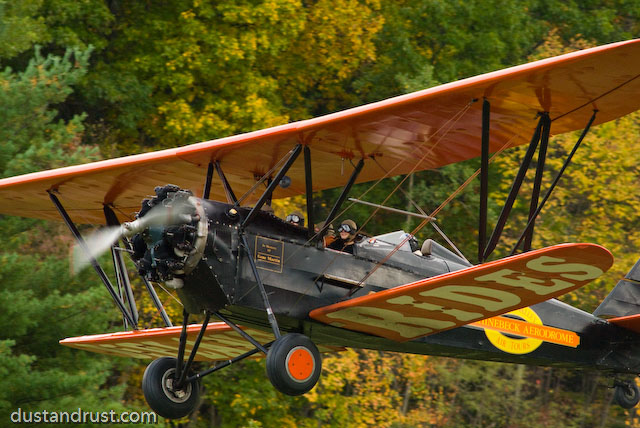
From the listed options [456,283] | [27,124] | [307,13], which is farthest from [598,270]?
[307,13]

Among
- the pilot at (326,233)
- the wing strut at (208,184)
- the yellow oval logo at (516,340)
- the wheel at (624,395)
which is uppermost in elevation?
the wing strut at (208,184)

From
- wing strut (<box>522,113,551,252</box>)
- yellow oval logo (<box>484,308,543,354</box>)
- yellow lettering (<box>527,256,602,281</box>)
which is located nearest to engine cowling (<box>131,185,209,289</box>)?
yellow lettering (<box>527,256,602,281</box>)

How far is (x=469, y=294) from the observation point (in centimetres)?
920

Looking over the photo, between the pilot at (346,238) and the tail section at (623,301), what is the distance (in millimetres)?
3580

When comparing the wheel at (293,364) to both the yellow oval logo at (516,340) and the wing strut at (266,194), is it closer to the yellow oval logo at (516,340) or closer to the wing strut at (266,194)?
the wing strut at (266,194)

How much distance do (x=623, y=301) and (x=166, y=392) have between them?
540 centimetres

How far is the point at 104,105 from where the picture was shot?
79.5 feet

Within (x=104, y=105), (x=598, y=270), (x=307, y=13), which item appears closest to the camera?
(x=598, y=270)

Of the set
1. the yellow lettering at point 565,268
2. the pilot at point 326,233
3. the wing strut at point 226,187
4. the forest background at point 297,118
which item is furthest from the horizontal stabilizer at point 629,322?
the forest background at point 297,118

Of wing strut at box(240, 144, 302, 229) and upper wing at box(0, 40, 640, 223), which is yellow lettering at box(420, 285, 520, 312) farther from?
wing strut at box(240, 144, 302, 229)

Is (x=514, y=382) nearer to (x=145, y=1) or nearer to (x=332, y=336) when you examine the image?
(x=145, y=1)

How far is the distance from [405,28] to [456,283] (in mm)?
19134

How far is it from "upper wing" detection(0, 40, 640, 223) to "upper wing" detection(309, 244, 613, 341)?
1499mm

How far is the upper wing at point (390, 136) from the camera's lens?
877 cm
